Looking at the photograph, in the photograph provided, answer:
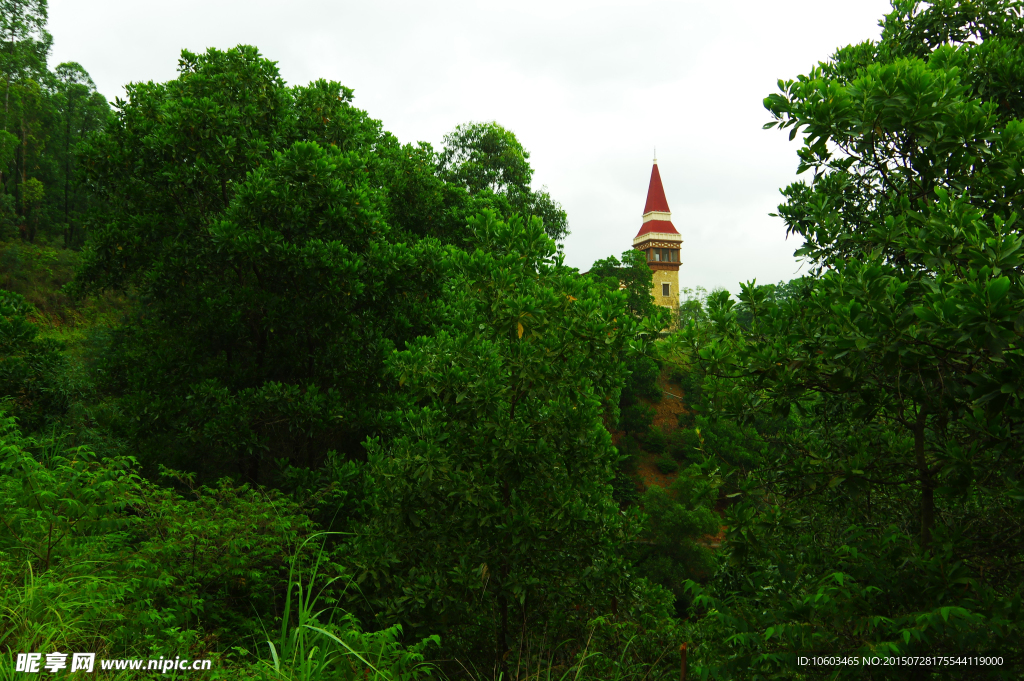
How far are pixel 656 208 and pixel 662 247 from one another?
366cm

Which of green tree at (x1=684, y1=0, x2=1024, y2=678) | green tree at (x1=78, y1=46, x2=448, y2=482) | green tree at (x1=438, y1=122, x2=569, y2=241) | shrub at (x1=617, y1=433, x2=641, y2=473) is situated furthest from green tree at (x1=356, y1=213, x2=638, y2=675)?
shrub at (x1=617, y1=433, x2=641, y2=473)

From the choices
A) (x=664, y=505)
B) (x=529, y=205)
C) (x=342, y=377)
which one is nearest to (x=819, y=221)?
(x=342, y=377)

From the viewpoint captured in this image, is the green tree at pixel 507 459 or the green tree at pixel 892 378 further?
the green tree at pixel 507 459

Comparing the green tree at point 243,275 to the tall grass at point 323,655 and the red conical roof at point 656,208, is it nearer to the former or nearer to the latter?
the tall grass at point 323,655

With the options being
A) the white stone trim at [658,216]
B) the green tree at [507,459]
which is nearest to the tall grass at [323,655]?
the green tree at [507,459]

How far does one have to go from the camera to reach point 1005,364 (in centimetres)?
357

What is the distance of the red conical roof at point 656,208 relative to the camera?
59094mm

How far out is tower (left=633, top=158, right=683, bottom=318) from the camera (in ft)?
192

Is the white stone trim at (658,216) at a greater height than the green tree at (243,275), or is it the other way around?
the white stone trim at (658,216)

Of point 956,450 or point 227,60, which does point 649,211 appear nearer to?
point 227,60

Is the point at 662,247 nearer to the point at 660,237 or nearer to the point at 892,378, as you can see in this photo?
the point at 660,237

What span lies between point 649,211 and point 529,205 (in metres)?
38.5

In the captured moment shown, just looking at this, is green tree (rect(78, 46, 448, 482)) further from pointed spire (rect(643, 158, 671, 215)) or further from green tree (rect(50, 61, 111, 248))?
pointed spire (rect(643, 158, 671, 215))

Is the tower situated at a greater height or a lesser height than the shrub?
greater
